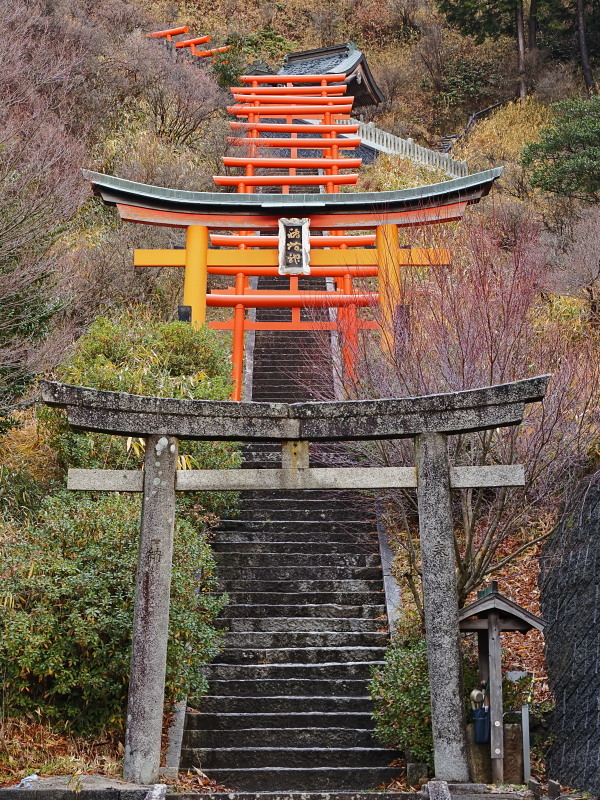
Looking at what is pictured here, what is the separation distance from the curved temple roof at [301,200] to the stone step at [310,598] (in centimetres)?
600

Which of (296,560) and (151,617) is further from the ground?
(296,560)

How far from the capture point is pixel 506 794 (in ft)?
20.8

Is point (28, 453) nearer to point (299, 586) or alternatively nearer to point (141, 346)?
point (141, 346)

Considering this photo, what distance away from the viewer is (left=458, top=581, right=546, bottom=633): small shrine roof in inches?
274

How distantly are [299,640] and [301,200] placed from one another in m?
6.77

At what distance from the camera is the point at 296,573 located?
10.2 meters

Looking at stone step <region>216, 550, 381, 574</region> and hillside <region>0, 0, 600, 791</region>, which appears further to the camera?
stone step <region>216, 550, 381, 574</region>

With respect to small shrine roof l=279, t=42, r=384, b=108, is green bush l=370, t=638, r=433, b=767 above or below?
below

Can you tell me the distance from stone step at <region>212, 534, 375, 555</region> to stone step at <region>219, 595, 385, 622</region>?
111cm

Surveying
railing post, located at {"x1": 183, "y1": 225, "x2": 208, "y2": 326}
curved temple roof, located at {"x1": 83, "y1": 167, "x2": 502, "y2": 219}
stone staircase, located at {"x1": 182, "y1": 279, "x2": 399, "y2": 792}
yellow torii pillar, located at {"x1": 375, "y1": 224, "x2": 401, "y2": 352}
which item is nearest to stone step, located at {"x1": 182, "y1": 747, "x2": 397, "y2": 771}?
stone staircase, located at {"x1": 182, "y1": 279, "x2": 399, "y2": 792}

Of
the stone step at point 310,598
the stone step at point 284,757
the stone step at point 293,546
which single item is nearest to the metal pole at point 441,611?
the stone step at point 284,757

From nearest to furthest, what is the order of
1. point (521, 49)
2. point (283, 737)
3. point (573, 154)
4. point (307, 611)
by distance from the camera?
point (283, 737), point (307, 611), point (573, 154), point (521, 49)

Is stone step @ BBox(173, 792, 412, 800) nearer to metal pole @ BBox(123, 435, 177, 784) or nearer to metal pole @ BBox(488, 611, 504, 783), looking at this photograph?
metal pole @ BBox(123, 435, 177, 784)

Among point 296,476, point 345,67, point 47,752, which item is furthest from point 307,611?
point 345,67
